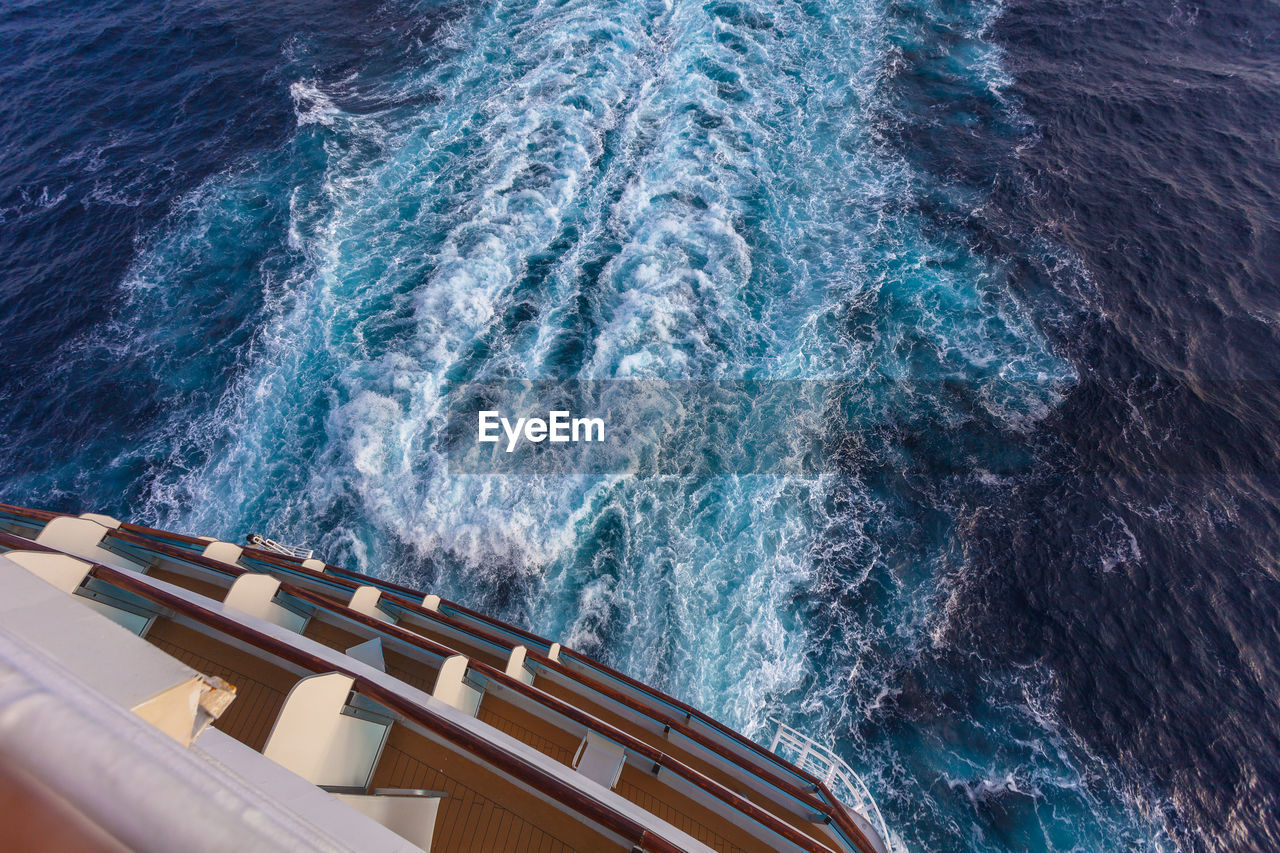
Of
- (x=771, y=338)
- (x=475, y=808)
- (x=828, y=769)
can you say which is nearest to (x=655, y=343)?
(x=771, y=338)

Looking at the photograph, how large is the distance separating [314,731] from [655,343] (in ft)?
86.2

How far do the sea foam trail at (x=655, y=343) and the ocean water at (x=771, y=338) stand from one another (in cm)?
23

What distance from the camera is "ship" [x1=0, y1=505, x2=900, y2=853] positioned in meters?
3.73

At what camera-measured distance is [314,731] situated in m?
12.9

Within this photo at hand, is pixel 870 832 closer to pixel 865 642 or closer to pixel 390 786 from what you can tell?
pixel 865 642

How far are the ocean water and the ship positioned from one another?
5.76 meters

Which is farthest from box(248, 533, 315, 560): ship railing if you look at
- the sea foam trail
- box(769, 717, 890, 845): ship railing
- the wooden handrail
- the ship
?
box(769, 717, 890, 845): ship railing

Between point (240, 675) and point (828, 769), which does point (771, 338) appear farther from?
point (240, 675)

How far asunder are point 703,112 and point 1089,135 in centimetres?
3207

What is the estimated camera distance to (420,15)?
54.9 metres

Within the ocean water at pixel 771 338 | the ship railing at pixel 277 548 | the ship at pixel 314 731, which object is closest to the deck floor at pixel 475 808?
the ship at pixel 314 731

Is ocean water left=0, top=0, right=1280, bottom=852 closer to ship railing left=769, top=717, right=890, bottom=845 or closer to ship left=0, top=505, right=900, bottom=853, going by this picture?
ship railing left=769, top=717, right=890, bottom=845

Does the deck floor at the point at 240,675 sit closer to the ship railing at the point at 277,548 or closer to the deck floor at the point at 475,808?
the deck floor at the point at 475,808

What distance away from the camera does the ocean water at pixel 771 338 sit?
2534 cm
